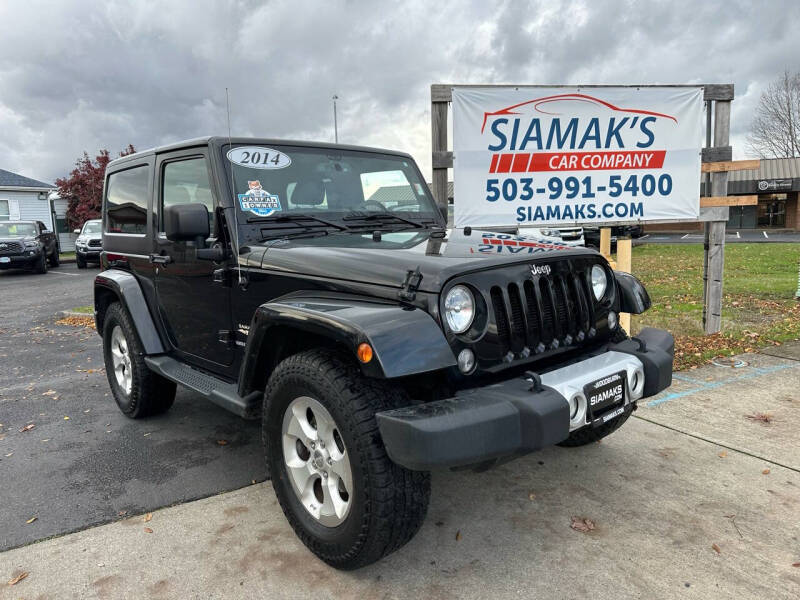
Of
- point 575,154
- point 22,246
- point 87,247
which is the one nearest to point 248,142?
point 575,154

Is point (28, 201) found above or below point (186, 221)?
above

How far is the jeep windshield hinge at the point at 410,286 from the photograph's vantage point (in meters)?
2.36

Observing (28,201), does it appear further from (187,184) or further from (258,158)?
(258,158)

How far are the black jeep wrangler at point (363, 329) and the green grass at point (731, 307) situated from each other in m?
3.16

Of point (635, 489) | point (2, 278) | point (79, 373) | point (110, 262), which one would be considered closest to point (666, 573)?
point (635, 489)

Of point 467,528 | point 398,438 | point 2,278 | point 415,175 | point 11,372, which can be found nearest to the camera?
point 398,438

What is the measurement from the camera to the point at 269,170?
3377mm

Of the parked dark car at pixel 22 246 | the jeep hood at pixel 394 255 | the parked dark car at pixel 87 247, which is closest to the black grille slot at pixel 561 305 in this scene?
the jeep hood at pixel 394 255

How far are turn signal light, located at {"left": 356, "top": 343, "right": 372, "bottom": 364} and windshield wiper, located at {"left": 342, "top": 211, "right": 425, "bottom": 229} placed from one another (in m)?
1.42

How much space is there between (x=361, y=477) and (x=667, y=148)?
4.84 metres

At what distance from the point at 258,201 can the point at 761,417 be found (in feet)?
11.7

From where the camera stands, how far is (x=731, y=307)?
7.98 m

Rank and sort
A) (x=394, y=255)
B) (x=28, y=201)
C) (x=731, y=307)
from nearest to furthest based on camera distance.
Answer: (x=394, y=255) → (x=731, y=307) → (x=28, y=201)

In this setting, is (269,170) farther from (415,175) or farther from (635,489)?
(635,489)
